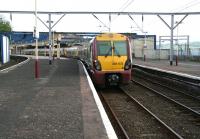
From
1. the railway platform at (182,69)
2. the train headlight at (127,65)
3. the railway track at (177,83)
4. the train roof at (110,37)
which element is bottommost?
the railway track at (177,83)

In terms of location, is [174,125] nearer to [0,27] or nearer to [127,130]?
[127,130]

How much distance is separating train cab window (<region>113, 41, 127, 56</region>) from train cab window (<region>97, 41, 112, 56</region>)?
0.97 feet

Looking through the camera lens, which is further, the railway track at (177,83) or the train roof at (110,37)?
the train roof at (110,37)

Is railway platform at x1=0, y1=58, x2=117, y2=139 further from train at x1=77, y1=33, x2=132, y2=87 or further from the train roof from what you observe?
the train roof

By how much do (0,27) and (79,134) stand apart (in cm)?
9633

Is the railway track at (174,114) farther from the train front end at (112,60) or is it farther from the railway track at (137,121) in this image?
the train front end at (112,60)

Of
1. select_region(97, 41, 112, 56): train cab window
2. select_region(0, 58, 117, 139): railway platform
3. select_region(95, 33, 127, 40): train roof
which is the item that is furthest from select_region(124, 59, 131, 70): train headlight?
select_region(0, 58, 117, 139): railway platform

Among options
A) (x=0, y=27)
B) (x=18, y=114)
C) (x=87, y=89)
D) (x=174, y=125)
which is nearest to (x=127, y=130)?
(x=174, y=125)

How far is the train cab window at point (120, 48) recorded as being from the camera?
→ 22.4 meters

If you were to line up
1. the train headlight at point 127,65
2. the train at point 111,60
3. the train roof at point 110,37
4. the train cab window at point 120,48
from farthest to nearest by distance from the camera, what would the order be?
the train roof at point 110,37
the train cab window at point 120,48
the train headlight at point 127,65
the train at point 111,60

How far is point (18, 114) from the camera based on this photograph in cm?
1127

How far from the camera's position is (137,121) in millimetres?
13422

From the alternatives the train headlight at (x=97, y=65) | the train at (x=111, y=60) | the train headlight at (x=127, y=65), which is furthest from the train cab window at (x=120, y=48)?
the train headlight at (x=97, y=65)

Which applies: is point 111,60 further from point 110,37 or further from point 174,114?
point 174,114
